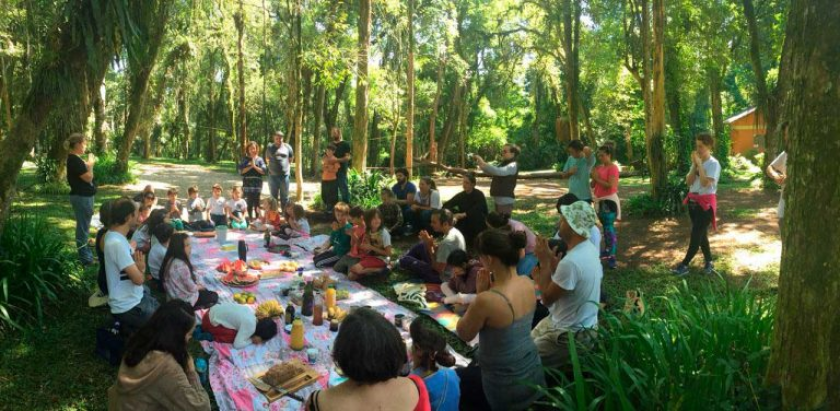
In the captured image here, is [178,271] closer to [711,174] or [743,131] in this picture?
[711,174]

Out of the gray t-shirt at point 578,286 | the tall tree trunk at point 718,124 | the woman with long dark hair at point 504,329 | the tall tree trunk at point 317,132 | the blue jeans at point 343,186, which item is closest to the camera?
the woman with long dark hair at point 504,329

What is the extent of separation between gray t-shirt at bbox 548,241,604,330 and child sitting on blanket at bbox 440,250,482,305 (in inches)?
78.6

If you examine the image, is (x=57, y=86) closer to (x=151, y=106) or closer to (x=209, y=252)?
(x=209, y=252)

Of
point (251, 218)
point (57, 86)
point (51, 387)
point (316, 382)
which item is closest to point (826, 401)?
point (316, 382)

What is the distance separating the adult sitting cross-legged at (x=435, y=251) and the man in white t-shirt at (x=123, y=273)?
3245 millimetres

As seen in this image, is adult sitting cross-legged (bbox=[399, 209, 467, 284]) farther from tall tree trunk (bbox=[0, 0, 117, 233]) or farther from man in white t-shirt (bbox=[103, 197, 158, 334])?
tall tree trunk (bbox=[0, 0, 117, 233])

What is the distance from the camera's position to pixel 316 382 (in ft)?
13.8

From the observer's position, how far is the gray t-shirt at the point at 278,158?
A: 409 inches

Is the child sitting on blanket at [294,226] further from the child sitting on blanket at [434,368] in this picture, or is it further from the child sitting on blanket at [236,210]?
the child sitting on blanket at [434,368]

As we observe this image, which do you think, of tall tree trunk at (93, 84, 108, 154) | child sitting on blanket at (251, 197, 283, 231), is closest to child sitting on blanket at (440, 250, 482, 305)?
child sitting on blanket at (251, 197, 283, 231)

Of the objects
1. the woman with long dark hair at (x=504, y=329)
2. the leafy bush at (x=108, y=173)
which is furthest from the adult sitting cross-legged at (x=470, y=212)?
the leafy bush at (x=108, y=173)

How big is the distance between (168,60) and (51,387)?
2003cm

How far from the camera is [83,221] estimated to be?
723cm

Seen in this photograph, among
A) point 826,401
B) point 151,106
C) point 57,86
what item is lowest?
point 826,401
